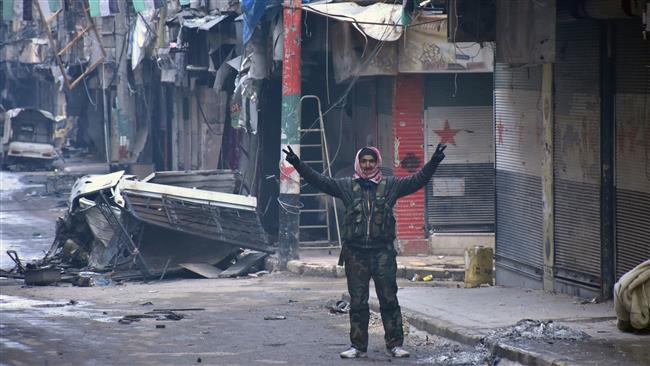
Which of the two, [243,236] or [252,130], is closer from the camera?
[243,236]

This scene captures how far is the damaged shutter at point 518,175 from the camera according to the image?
1363 cm

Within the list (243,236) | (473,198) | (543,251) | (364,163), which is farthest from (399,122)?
(364,163)

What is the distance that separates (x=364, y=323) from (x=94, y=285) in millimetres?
9121

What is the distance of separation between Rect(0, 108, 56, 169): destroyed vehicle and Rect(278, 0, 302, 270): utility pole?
986 inches

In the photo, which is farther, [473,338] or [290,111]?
[290,111]

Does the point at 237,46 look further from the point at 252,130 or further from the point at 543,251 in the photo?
the point at 543,251

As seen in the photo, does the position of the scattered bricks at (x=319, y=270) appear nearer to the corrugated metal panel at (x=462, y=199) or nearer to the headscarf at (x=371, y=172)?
the corrugated metal panel at (x=462, y=199)

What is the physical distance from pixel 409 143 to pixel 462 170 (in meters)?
0.91

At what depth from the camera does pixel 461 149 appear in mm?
19578

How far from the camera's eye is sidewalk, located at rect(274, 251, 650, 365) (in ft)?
30.2

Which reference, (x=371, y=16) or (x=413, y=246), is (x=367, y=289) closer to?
(x=371, y=16)

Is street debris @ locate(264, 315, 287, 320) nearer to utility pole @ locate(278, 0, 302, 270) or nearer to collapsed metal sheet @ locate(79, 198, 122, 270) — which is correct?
utility pole @ locate(278, 0, 302, 270)

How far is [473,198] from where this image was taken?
1986 cm

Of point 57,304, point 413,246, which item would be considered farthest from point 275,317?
point 413,246
